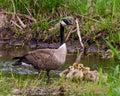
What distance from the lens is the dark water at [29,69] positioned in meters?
11.4

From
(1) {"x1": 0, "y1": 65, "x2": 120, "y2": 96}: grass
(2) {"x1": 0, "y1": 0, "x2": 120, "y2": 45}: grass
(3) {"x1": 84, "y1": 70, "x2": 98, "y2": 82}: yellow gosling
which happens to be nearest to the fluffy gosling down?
(3) {"x1": 84, "y1": 70, "x2": 98, "y2": 82}: yellow gosling

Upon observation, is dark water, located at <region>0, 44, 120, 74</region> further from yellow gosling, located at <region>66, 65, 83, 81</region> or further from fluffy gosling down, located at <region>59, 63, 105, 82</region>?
yellow gosling, located at <region>66, 65, 83, 81</region>

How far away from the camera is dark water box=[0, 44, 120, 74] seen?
11.4 metres

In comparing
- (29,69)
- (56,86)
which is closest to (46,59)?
(29,69)

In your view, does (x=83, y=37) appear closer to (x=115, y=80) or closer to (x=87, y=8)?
(x=87, y=8)

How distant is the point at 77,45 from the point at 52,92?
4489mm

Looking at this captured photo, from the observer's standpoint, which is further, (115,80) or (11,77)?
(11,77)

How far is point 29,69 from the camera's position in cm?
1155

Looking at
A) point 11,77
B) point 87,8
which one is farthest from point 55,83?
point 87,8

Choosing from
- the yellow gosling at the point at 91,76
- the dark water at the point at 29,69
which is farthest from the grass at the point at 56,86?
the dark water at the point at 29,69

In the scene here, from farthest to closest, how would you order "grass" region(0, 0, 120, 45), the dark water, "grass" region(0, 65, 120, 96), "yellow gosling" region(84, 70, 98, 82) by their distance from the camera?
"grass" region(0, 0, 120, 45), the dark water, "yellow gosling" region(84, 70, 98, 82), "grass" region(0, 65, 120, 96)

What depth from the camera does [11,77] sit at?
413 inches

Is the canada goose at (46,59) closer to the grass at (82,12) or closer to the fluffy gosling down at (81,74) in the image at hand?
the fluffy gosling down at (81,74)

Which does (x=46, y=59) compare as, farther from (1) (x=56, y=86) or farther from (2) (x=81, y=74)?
(1) (x=56, y=86)
